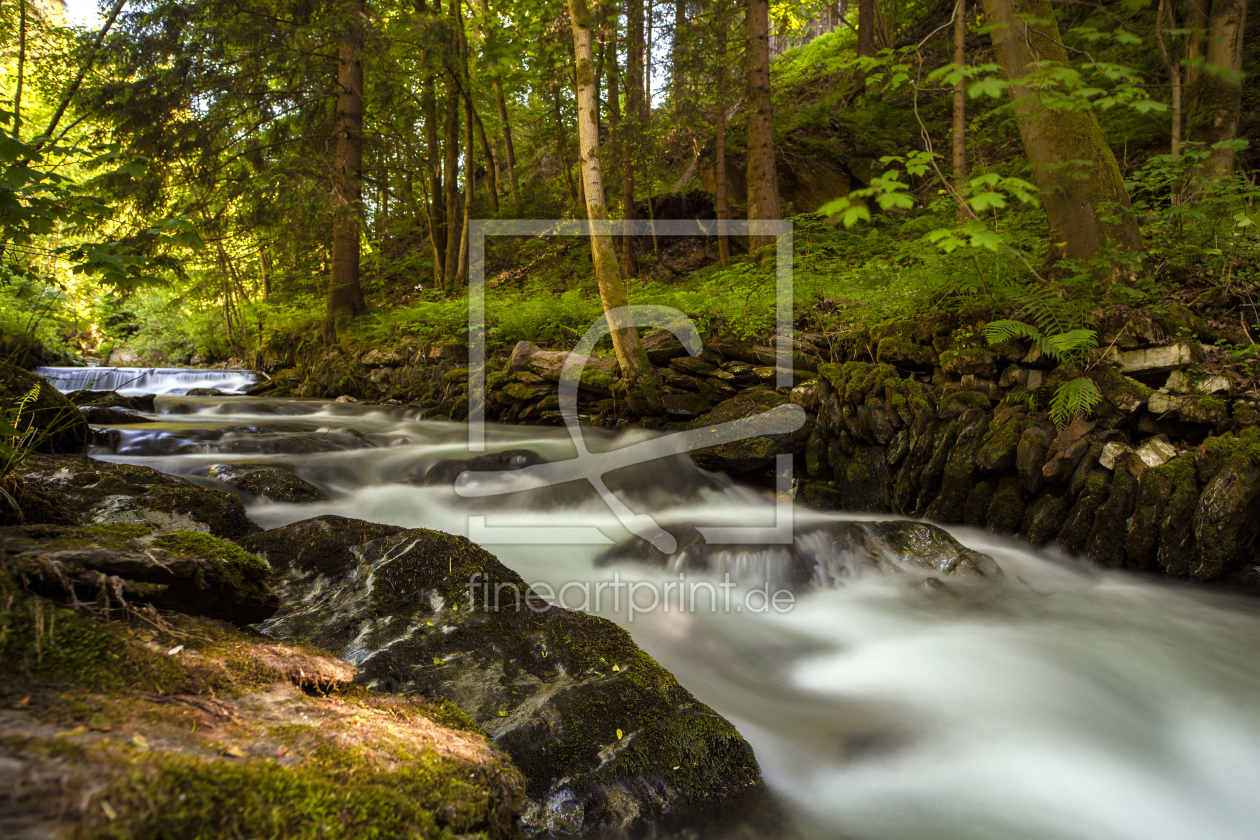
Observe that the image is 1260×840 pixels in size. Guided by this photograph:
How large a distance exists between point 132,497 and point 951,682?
534 centimetres

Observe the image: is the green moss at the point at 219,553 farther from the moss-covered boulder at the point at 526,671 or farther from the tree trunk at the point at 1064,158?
the tree trunk at the point at 1064,158

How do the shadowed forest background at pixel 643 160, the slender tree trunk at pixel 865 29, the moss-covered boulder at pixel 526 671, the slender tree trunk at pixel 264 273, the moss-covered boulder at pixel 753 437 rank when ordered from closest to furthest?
the moss-covered boulder at pixel 526 671 → the shadowed forest background at pixel 643 160 → the moss-covered boulder at pixel 753 437 → the slender tree trunk at pixel 865 29 → the slender tree trunk at pixel 264 273

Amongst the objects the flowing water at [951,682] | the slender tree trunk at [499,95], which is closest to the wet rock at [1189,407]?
the flowing water at [951,682]

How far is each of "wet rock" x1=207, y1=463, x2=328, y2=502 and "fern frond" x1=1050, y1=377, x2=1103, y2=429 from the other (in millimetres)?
7032

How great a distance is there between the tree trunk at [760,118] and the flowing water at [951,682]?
19.9 feet

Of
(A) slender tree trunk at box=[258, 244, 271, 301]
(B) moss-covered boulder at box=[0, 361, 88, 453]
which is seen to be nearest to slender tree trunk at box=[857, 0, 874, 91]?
(B) moss-covered boulder at box=[0, 361, 88, 453]

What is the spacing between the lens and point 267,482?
592 cm

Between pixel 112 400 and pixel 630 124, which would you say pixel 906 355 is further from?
pixel 112 400

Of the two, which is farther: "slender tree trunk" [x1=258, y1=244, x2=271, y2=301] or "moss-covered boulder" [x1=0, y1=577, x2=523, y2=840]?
"slender tree trunk" [x1=258, y1=244, x2=271, y2=301]

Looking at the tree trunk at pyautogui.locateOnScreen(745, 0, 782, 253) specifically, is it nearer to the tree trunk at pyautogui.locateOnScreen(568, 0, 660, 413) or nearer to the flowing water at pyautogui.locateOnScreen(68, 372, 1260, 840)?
the tree trunk at pyautogui.locateOnScreen(568, 0, 660, 413)

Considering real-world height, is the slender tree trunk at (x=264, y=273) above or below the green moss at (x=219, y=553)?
above

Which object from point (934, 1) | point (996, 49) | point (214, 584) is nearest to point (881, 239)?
point (996, 49)

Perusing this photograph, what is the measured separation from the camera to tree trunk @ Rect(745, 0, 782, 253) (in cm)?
1038

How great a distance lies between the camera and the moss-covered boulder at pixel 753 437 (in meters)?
6.99
